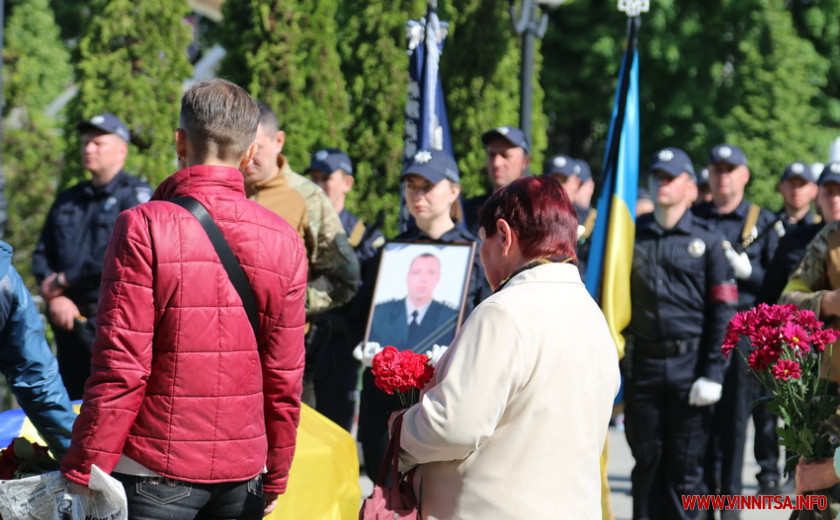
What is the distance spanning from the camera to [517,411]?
3.20 metres

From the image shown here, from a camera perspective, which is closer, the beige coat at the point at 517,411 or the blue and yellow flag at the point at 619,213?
the beige coat at the point at 517,411

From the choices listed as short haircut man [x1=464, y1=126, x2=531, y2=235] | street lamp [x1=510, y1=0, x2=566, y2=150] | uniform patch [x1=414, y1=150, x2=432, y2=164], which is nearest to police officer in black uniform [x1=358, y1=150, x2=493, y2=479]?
uniform patch [x1=414, y1=150, x2=432, y2=164]

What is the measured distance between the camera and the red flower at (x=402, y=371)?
3480 mm

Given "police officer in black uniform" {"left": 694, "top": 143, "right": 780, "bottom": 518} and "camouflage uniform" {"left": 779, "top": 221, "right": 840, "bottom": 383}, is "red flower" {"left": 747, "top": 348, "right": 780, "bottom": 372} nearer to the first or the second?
"camouflage uniform" {"left": 779, "top": 221, "right": 840, "bottom": 383}

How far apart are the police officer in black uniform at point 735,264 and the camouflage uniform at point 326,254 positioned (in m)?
3.00

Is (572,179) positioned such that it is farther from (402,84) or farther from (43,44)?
(43,44)

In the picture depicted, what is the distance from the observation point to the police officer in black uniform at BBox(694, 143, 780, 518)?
8.19 m

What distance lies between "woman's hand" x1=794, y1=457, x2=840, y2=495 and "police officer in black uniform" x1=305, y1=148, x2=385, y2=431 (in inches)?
125

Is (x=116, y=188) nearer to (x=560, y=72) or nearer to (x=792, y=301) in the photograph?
(x=792, y=301)

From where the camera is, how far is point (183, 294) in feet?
10.6

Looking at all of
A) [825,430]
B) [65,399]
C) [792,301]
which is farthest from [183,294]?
[792,301]

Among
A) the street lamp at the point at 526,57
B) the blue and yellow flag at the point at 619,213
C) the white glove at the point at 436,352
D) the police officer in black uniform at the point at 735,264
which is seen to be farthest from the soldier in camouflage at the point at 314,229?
the street lamp at the point at 526,57

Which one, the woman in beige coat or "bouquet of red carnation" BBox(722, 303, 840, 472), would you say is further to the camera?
"bouquet of red carnation" BBox(722, 303, 840, 472)

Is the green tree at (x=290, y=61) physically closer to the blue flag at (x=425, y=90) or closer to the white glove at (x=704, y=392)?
the blue flag at (x=425, y=90)
